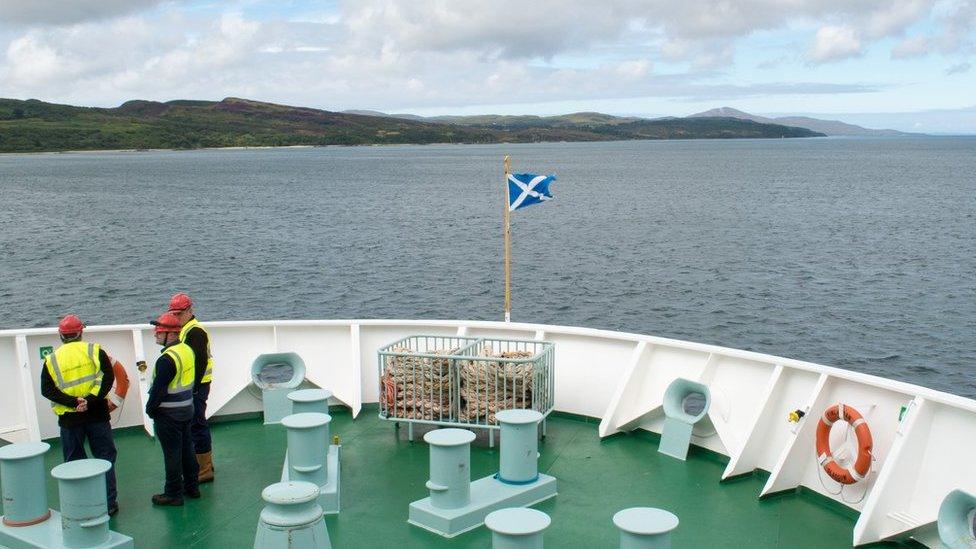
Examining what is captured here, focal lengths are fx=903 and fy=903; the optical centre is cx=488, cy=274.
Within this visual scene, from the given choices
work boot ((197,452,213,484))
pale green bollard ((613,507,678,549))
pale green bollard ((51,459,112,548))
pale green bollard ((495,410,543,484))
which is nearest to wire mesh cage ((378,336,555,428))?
pale green bollard ((495,410,543,484))

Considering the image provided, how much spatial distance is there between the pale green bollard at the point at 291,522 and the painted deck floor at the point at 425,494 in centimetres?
101

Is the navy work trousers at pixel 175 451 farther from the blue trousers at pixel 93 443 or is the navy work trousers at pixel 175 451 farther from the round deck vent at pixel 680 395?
the round deck vent at pixel 680 395

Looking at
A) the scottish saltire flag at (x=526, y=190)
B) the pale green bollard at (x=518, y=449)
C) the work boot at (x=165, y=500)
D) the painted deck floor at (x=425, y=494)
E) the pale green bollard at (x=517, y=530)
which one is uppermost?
the scottish saltire flag at (x=526, y=190)

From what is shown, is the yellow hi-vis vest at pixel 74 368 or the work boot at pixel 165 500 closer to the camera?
the yellow hi-vis vest at pixel 74 368

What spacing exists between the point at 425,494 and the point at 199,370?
213 cm

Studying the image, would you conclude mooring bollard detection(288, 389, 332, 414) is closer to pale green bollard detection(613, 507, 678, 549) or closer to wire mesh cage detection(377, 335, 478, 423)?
wire mesh cage detection(377, 335, 478, 423)

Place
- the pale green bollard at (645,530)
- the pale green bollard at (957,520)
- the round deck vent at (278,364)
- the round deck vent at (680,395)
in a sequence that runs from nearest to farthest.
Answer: the pale green bollard at (645,530)
the pale green bollard at (957,520)
the round deck vent at (680,395)
the round deck vent at (278,364)

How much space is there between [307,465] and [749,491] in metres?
3.66

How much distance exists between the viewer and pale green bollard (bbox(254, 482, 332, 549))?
554 cm

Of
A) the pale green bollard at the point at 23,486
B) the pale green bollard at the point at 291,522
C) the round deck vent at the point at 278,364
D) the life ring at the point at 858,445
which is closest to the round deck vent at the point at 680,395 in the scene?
the life ring at the point at 858,445

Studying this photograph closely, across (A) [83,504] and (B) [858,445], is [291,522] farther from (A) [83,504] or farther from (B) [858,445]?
(B) [858,445]

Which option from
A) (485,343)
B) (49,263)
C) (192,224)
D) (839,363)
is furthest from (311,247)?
(485,343)

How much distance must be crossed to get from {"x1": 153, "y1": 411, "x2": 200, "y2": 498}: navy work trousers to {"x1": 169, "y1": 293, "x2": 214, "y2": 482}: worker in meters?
0.36

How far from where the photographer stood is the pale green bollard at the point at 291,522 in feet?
18.2
